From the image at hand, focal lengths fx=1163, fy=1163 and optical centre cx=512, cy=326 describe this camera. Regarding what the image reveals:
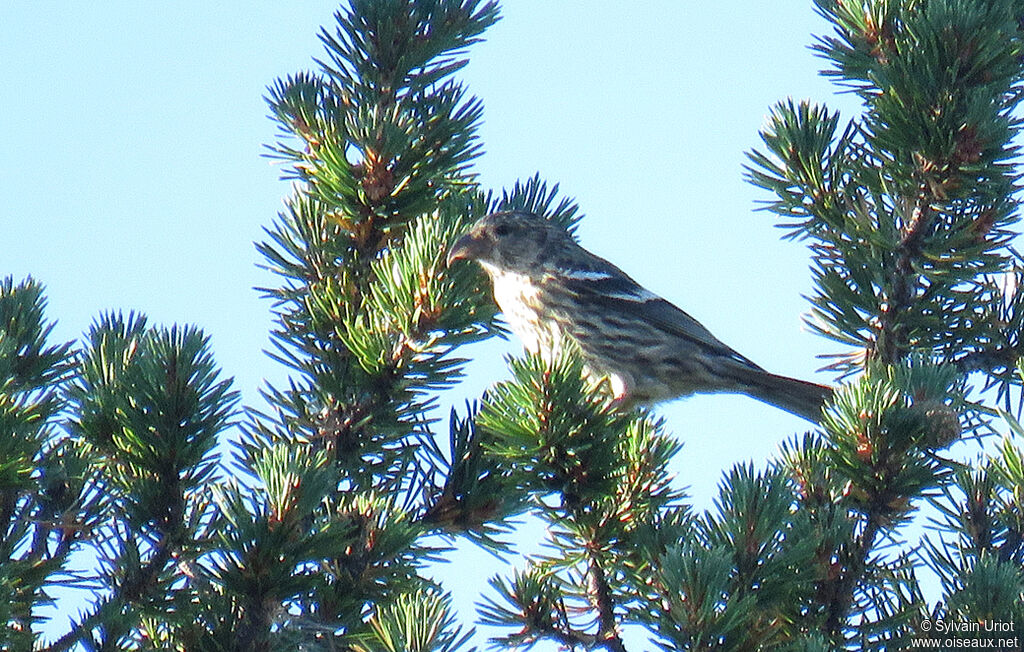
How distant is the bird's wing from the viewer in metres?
5.99

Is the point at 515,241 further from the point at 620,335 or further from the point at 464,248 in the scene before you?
the point at 464,248

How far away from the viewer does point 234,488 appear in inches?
90.0

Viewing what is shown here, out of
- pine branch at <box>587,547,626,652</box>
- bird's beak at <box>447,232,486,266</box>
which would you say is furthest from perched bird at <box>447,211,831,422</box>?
pine branch at <box>587,547,626,652</box>

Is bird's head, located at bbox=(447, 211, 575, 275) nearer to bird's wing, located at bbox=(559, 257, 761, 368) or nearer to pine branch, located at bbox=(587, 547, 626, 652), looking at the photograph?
bird's wing, located at bbox=(559, 257, 761, 368)

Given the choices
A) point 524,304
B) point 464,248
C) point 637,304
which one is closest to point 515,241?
point 524,304

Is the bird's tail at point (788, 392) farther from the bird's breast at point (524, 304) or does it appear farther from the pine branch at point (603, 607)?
the pine branch at point (603, 607)

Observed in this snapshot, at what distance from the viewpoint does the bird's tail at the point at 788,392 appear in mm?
5579

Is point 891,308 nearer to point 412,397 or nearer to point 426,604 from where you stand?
point 412,397

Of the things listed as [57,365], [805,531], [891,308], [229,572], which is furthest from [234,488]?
[891,308]

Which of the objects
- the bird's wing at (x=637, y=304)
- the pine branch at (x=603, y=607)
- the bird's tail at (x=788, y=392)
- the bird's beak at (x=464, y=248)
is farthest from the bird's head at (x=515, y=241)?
the bird's tail at (x=788, y=392)

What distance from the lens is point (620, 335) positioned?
583cm

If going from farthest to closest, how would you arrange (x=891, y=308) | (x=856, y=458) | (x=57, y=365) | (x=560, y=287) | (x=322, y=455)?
1. (x=560, y=287)
2. (x=891, y=308)
3. (x=57, y=365)
4. (x=856, y=458)
5. (x=322, y=455)

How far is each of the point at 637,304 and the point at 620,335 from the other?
351 millimetres

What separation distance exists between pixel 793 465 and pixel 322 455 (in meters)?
1.30
